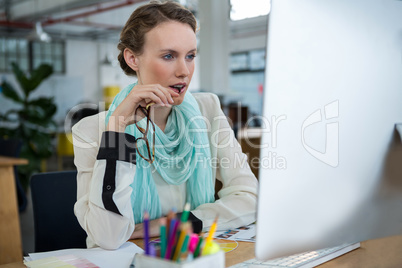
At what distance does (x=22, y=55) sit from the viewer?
42.1ft

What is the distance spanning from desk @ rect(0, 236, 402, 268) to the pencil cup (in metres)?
0.30

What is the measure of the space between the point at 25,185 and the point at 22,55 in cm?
933

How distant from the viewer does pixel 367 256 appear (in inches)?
34.1

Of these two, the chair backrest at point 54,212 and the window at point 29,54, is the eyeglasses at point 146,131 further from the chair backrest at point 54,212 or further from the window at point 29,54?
the window at point 29,54

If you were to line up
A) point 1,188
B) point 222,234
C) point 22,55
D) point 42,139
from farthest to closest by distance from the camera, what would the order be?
point 22,55 < point 42,139 < point 1,188 < point 222,234

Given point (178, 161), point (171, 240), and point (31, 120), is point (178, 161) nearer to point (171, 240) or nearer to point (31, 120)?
point (171, 240)

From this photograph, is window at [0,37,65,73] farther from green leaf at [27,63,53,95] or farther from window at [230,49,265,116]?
green leaf at [27,63,53,95]

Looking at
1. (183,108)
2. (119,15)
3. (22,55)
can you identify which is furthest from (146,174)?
(22,55)

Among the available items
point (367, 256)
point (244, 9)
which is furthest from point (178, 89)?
point (244, 9)

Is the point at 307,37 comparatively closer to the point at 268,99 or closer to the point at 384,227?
the point at 268,99

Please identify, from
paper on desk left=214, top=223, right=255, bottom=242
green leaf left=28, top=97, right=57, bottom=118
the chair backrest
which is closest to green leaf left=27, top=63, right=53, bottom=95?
green leaf left=28, top=97, right=57, bottom=118

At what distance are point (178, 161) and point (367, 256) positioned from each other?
2.25 feet

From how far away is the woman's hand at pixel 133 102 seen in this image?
1148mm

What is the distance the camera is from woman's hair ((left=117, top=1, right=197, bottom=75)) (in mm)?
1339
